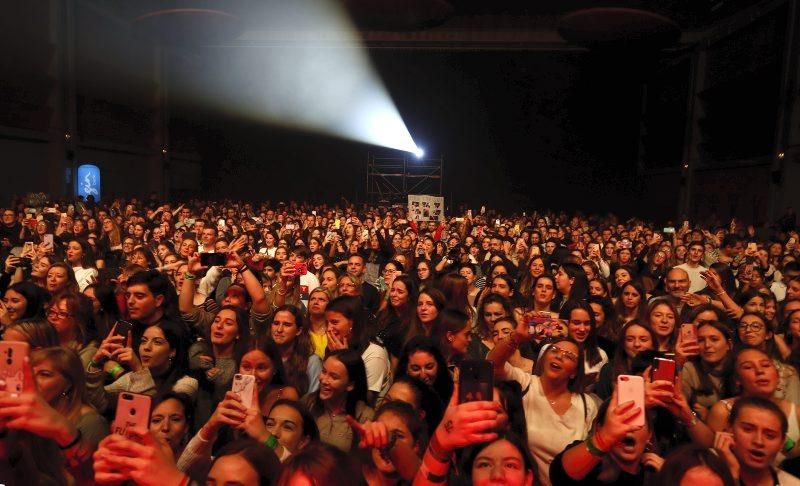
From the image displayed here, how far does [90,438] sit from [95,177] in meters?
19.4

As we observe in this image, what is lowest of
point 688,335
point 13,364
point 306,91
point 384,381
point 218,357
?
point 384,381

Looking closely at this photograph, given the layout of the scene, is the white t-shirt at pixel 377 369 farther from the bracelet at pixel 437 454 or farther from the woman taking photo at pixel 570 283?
the woman taking photo at pixel 570 283

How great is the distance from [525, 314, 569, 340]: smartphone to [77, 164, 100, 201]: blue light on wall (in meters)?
18.4

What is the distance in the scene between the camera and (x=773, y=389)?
3178 millimetres

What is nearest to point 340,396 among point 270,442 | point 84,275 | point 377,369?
point 377,369

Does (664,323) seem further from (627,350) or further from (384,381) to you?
(384,381)

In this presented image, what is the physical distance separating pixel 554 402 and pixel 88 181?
1973 centimetres

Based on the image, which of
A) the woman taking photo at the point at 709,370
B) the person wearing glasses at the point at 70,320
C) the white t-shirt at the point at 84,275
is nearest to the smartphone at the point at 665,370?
the woman taking photo at the point at 709,370

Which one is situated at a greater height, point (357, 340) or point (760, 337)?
point (760, 337)

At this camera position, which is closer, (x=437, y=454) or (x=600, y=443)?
(x=437, y=454)

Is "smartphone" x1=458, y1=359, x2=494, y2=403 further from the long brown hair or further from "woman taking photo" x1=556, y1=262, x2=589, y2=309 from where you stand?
"woman taking photo" x1=556, y1=262, x2=589, y2=309

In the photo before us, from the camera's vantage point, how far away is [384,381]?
3.81 meters

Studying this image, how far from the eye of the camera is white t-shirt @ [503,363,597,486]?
300cm

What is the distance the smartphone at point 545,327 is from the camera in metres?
3.59
